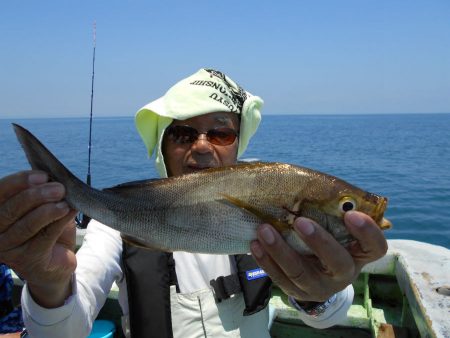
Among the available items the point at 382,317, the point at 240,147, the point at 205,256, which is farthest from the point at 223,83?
the point at 382,317

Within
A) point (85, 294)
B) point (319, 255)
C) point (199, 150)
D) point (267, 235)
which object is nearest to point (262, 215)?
point (267, 235)

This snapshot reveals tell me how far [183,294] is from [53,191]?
138 cm

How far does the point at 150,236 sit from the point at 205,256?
37.7 inches

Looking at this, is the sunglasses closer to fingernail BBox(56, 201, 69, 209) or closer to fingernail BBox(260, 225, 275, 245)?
fingernail BBox(260, 225, 275, 245)

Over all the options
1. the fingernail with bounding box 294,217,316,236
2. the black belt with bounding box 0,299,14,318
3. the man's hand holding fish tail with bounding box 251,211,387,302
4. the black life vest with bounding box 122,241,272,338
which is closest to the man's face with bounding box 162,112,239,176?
the black life vest with bounding box 122,241,272,338

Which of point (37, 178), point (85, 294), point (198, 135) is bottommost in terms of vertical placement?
point (85, 294)

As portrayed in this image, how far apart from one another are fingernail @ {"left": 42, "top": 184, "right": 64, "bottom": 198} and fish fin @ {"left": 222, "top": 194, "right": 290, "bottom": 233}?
0.83 metres

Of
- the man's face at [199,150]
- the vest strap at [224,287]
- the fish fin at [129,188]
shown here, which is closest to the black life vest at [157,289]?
the vest strap at [224,287]

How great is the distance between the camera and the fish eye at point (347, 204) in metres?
2.07

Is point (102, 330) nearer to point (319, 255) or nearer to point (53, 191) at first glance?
point (53, 191)

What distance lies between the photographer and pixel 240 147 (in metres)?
3.50

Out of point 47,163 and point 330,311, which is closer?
point 47,163

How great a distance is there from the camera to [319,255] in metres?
2.01

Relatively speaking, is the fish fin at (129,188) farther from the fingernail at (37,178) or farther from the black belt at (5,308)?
the black belt at (5,308)
